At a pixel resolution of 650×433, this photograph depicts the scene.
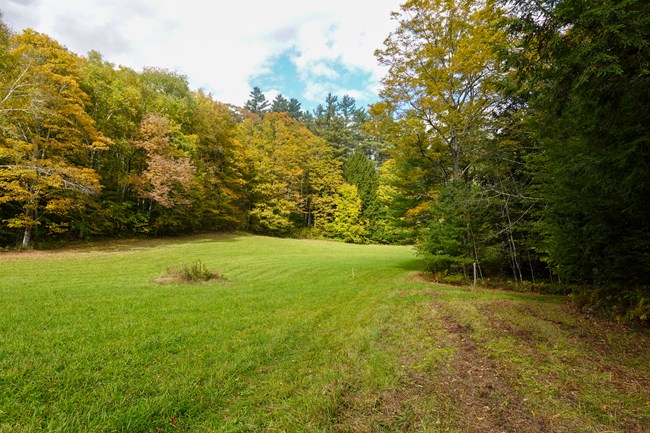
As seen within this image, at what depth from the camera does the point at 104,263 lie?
11.9 meters

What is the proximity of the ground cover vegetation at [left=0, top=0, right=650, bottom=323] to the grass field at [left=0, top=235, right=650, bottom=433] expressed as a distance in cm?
219

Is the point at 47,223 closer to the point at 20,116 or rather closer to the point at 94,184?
the point at 94,184

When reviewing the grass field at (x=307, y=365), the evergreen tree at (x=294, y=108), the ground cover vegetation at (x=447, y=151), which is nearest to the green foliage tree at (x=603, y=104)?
the ground cover vegetation at (x=447, y=151)

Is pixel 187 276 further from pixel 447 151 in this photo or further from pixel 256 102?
pixel 256 102

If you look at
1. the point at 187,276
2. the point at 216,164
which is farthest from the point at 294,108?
the point at 187,276

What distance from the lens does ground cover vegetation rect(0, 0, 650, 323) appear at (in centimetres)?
385

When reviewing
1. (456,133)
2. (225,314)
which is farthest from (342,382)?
(456,133)

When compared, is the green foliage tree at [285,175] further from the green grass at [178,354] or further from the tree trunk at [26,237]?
the green grass at [178,354]

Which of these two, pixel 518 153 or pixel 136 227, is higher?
pixel 518 153

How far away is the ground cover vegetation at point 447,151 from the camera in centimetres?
385

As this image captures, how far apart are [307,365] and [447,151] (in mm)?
11186

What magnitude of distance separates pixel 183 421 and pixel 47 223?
62.0 ft

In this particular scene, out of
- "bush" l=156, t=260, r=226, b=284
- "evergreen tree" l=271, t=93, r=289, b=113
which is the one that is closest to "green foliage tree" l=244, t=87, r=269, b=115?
"evergreen tree" l=271, t=93, r=289, b=113

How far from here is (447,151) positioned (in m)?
12.5
